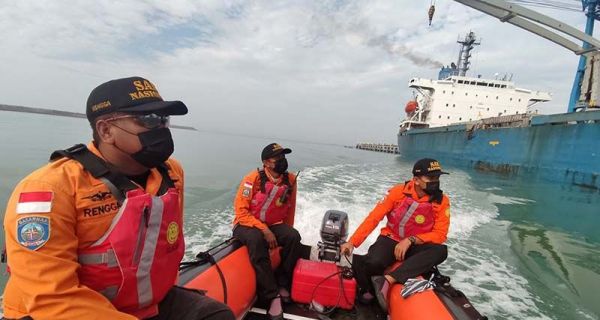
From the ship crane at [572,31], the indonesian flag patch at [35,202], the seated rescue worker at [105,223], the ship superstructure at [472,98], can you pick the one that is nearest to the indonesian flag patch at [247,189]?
the seated rescue worker at [105,223]

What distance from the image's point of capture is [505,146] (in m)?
18.0

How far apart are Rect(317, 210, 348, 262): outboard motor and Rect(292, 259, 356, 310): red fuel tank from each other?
410 mm

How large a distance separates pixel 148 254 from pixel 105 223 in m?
0.20

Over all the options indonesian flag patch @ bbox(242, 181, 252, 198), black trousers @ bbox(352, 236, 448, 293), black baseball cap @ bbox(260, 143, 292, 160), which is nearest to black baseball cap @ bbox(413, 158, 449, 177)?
black trousers @ bbox(352, 236, 448, 293)

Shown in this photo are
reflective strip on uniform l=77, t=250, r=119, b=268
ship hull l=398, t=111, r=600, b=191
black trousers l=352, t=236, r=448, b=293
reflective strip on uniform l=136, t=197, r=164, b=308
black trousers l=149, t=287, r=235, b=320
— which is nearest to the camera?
reflective strip on uniform l=77, t=250, r=119, b=268

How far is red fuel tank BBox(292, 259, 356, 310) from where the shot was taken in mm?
2834

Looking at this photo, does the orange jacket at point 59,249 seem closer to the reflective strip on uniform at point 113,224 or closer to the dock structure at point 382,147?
the reflective strip on uniform at point 113,224

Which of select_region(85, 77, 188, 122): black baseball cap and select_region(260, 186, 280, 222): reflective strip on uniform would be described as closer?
select_region(85, 77, 188, 122): black baseball cap

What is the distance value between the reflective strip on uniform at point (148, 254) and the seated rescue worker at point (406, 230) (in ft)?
6.73

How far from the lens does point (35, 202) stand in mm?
1092

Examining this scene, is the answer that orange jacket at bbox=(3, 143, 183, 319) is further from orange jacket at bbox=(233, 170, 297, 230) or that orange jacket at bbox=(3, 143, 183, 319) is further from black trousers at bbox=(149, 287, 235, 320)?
orange jacket at bbox=(233, 170, 297, 230)

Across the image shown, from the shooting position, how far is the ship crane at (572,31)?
12.9 m

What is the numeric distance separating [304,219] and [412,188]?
395 cm

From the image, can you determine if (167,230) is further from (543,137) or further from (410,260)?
(543,137)
